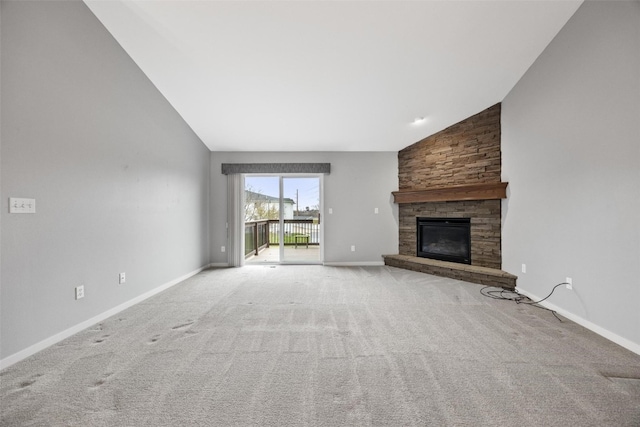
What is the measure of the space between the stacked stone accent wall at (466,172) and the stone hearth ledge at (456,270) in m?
0.23

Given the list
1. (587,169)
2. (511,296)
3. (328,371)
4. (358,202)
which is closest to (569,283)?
(511,296)

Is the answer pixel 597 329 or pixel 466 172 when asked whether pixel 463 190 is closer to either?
pixel 466 172

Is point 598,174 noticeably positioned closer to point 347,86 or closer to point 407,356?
point 407,356

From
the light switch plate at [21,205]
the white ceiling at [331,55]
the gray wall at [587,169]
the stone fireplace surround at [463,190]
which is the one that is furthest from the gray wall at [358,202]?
the light switch plate at [21,205]

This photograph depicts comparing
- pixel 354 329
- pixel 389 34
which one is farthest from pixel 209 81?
pixel 354 329

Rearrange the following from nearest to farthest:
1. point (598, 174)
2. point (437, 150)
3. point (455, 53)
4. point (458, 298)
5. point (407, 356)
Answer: point (407, 356) → point (598, 174) → point (455, 53) → point (458, 298) → point (437, 150)

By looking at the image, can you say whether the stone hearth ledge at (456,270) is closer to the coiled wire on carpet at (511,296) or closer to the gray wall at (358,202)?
the coiled wire on carpet at (511,296)

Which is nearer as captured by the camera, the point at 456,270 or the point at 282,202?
the point at 456,270

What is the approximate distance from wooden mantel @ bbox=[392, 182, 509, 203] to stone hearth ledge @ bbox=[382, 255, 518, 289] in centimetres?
107

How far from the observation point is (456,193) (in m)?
4.21

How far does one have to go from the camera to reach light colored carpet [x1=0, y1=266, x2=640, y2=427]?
1.37m

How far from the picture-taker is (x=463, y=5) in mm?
2340

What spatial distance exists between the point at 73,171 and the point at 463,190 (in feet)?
15.8

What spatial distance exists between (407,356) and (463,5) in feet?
9.90
